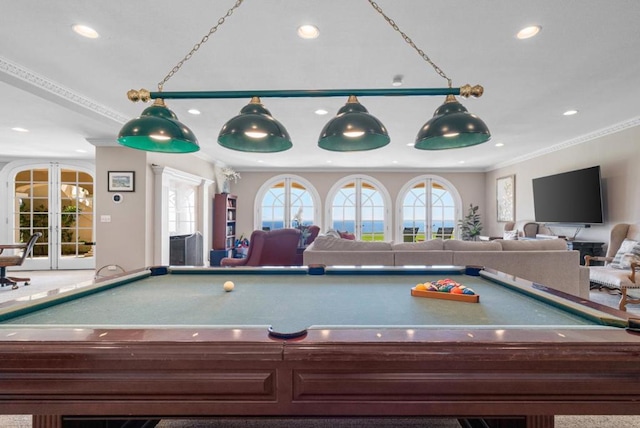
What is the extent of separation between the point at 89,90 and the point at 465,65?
12.2 ft

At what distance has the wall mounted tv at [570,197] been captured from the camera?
4570 millimetres

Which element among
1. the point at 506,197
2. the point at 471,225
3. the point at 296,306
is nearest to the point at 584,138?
the point at 506,197

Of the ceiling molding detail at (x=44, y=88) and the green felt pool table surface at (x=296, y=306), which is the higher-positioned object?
the ceiling molding detail at (x=44, y=88)

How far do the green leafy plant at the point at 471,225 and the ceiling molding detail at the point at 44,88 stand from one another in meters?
7.70

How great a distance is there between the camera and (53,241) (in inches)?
254

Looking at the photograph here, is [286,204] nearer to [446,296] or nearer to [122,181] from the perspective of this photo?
[122,181]

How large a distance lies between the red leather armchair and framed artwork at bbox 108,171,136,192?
2165 mm

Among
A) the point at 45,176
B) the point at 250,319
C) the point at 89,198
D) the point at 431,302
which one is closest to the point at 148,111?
the point at 250,319

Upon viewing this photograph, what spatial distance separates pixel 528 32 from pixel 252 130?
2.09 metres

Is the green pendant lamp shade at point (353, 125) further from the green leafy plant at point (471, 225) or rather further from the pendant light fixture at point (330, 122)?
the green leafy plant at point (471, 225)

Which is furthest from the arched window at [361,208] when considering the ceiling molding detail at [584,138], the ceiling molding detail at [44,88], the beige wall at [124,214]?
the ceiling molding detail at [44,88]

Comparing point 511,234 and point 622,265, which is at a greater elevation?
point 511,234

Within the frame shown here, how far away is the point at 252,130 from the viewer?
1.63 meters

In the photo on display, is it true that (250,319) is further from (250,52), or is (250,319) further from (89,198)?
(89,198)
